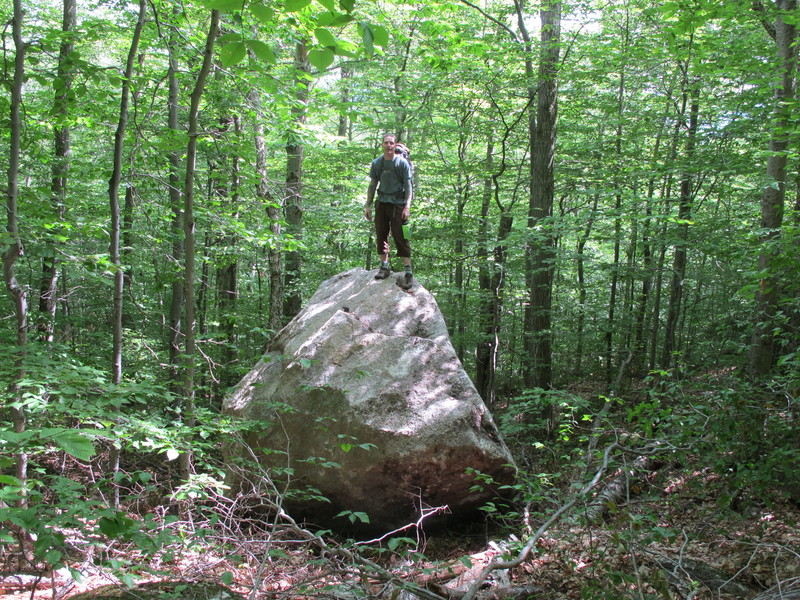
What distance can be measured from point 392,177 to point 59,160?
3968 millimetres

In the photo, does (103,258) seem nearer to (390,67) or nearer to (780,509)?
(780,509)

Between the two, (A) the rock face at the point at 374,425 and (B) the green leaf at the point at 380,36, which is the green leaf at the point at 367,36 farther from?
(A) the rock face at the point at 374,425

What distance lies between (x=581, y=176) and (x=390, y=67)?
4921 mm

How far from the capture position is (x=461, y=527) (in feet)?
18.9

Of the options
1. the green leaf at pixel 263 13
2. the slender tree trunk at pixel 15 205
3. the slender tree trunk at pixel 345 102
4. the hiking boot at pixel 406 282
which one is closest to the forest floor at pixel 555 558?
the slender tree trunk at pixel 15 205

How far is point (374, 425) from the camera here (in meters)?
5.44

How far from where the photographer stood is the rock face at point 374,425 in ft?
17.8

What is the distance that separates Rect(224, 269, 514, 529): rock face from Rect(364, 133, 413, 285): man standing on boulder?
4.99 feet

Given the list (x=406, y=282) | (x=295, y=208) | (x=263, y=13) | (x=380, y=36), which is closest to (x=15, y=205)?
(x=263, y=13)

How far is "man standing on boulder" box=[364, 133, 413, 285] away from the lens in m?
6.90

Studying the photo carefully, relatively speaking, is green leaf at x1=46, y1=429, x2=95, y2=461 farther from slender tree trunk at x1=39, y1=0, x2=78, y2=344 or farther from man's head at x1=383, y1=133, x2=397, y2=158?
man's head at x1=383, y1=133, x2=397, y2=158

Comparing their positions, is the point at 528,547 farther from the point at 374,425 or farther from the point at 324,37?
the point at 324,37

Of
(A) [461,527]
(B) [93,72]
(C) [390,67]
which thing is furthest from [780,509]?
(C) [390,67]

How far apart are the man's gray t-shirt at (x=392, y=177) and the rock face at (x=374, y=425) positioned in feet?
6.33
